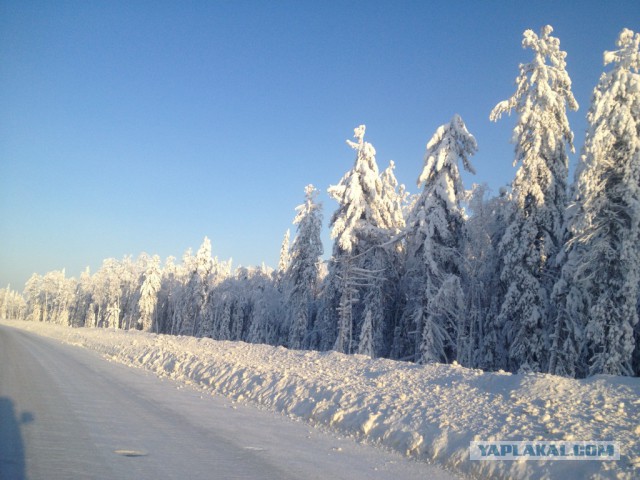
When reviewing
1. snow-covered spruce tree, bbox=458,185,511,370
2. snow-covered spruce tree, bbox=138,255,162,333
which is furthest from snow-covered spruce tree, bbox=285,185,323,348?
snow-covered spruce tree, bbox=138,255,162,333

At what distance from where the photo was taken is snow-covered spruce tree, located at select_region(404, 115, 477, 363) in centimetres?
2317

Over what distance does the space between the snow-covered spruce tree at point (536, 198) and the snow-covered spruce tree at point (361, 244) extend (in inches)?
366

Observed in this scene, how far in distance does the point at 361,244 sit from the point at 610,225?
51.3 feet

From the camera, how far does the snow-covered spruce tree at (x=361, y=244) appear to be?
28.5 metres

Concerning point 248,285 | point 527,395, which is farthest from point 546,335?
point 248,285

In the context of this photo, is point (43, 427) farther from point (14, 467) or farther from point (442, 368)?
point (442, 368)

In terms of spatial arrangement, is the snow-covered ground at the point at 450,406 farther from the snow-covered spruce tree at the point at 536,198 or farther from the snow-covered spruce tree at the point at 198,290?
the snow-covered spruce tree at the point at 198,290

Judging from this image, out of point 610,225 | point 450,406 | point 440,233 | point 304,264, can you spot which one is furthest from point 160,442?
point 304,264

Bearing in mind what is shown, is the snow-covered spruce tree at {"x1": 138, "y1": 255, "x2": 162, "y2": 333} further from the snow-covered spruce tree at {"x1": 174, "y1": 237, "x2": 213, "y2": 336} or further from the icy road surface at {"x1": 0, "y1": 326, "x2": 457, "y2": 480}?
the icy road surface at {"x1": 0, "y1": 326, "x2": 457, "y2": 480}

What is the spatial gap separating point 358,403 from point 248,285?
65941 millimetres

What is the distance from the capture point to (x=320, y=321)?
38.2 meters

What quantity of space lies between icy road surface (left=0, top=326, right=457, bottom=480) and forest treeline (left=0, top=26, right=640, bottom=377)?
13.6m

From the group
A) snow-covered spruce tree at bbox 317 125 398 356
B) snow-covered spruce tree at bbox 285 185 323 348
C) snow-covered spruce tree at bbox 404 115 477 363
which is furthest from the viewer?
snow-covered spruce tree at bbox 285 185 323 348

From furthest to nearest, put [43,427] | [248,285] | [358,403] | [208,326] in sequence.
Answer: [248,285] → [208,326] → [358,403] → [43,427]
